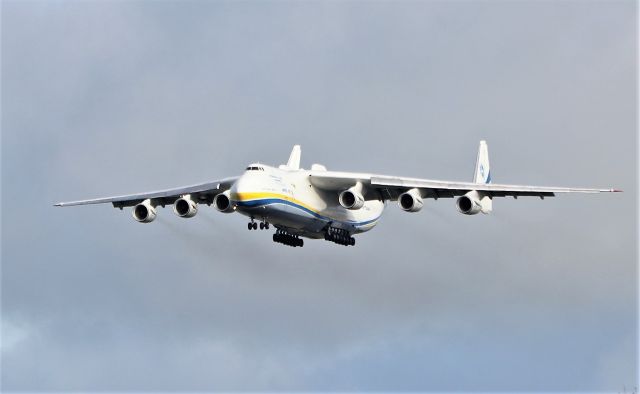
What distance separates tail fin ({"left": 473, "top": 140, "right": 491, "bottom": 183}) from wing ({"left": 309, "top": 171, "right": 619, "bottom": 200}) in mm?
6101

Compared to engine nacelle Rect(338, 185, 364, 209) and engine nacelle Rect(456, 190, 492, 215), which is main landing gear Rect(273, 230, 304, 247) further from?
engine nacelle Rect(456, 190, 492, 215)

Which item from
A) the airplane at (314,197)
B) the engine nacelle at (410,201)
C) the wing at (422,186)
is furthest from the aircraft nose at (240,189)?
the engine nacelle at (410,201)

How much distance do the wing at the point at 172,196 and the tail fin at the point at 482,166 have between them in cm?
941

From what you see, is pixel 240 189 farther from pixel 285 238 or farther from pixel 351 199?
pixel 285 238

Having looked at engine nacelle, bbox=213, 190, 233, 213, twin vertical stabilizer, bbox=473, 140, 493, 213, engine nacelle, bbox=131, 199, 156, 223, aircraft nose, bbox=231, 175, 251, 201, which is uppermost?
twin vertical stabilizer, bbox=473, 140, 493, 213

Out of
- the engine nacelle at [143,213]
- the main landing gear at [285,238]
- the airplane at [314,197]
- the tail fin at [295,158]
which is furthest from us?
the tail fin at [295,158]

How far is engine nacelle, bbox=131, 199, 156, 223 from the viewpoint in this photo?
41.2 meters

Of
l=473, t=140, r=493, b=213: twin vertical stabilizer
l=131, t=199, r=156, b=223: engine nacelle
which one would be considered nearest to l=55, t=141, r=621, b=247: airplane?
l=131, t=199, r=156, b=223: engine nacelle

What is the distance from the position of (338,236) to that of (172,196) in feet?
17.6

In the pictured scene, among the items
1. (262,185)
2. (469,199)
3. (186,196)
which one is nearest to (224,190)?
(186,196)

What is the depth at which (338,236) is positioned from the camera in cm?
4050

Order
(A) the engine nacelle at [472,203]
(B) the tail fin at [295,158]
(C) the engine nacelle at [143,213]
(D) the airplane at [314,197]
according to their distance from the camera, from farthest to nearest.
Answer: (B) the tail fin at [295,158]
(C) the engine nacelle at [143,213]
(A) the engine nacelle at [472,203]
(D) the airplane at [314,197]

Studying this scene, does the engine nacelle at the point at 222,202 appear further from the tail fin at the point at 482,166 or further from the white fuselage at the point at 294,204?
the tail fin at the point at 482,166

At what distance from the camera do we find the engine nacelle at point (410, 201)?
38.5m
